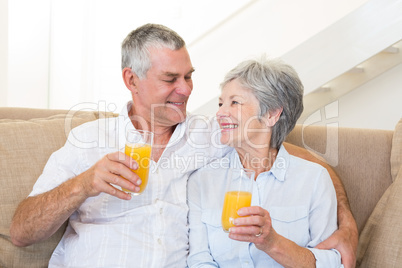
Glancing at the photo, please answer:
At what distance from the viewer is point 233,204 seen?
1.44 meters

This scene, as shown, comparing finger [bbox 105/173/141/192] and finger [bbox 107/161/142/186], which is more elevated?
finger [bbox 107/161/142/186]

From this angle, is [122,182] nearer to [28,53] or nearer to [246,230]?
[246,230]

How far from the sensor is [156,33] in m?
2.06

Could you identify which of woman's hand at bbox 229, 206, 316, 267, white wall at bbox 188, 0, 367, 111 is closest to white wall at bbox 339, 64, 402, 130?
white wall at bbox 188, 0, 367, 111

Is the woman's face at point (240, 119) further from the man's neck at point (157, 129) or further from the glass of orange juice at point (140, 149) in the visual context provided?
the glass of orange juice at point (140, 149)

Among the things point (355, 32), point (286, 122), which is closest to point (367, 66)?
point (355, 32)

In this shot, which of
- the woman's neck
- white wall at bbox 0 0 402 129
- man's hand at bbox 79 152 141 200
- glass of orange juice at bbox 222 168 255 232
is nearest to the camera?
glass of orange juice at bbox 222 168 255 232

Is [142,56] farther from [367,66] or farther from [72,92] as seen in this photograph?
[72,92]

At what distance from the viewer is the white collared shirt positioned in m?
1.77

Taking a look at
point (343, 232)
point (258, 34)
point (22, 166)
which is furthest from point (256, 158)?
point (258, 34)

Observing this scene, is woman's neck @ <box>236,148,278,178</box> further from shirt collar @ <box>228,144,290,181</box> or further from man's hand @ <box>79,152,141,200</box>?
man's hand @ <box>79,152,141,200</box>

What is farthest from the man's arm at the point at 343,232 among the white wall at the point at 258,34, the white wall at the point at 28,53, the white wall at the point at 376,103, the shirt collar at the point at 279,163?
the white wall at the point at 28,53

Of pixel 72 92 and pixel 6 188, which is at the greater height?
pixel 72 92

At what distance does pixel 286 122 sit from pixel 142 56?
0.70m
